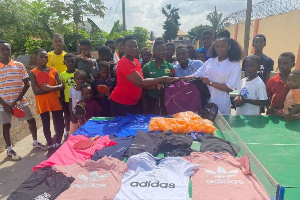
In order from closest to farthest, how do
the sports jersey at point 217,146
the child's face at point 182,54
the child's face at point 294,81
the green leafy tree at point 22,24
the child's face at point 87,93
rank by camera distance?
the sports jersey at point 217,146 < the child's face at point 294,81 < the child's face at point 87,93 < the child's face at point 182,54 < the green leafy tree at point 22,24

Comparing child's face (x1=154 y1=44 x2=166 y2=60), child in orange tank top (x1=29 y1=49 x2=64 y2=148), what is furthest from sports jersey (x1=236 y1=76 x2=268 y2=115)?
child in orange tank top (x1=29 y1=49 x2=64 y2=148)

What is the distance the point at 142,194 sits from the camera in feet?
6.07

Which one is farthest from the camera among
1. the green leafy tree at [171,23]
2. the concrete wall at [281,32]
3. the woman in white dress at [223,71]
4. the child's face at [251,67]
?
the green leafy tree at [171,23]

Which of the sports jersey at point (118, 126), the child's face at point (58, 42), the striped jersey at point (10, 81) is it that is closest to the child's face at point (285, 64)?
the sports jersey at point (118, 126)

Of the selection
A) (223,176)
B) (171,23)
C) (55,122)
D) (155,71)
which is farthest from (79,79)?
(171,23)

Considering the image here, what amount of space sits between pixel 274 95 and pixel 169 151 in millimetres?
2117

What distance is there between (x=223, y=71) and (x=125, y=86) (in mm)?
1449

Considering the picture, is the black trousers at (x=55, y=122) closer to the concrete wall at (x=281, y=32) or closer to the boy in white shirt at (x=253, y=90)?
the boy in white shirt at (x=253, y=90)

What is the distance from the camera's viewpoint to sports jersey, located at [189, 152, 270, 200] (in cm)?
179

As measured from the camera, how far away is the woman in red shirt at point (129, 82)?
133 inches

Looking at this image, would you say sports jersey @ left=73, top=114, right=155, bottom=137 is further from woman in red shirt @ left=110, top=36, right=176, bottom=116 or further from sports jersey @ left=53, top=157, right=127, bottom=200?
sports jersey @ left=53, top=157, right=127, bottom=200

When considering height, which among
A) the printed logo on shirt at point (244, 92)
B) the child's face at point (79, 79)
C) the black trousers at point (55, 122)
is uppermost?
the child's face at point (79, 79)

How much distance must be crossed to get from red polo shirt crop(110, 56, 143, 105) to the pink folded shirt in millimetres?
911

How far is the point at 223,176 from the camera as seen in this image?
201cm
